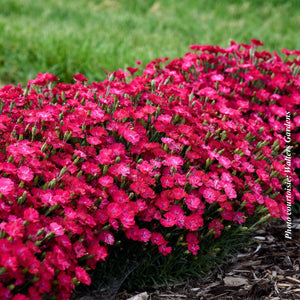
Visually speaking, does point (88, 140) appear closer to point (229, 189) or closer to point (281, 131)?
point (229, 189)

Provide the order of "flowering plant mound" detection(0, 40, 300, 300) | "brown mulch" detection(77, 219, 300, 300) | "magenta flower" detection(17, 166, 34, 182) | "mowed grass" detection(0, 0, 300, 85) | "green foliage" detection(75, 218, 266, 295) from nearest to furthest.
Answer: "flowering plant mound" detection(0, 40, 300, 300) → "magenta flower" detection(17, 166, 34, 182) → "green foliage" detection(75, 218, 266, 295) → "brown mulch" detection(77, 219, 300, 300) → "mowed grass" detection(0, 0, 300, 85)

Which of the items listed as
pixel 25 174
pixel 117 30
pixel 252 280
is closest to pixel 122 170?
pixel 25 174

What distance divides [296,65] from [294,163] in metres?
1.01

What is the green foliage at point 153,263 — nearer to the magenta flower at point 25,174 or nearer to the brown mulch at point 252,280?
the brown mulch at point 252,280

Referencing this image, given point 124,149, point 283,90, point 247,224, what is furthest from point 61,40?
point 247,224

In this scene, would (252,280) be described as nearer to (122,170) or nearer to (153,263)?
(153,263)

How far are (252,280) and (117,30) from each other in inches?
185

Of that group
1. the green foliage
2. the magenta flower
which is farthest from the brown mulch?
the magenta flower

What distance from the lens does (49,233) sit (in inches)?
61.9

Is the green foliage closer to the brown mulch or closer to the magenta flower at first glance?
the brown mulch

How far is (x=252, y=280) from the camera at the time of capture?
233cm

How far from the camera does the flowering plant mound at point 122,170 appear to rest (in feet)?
5.29

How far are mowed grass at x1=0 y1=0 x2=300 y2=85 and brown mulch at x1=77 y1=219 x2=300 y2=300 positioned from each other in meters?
2.64

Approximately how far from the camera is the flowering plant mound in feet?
5.29
